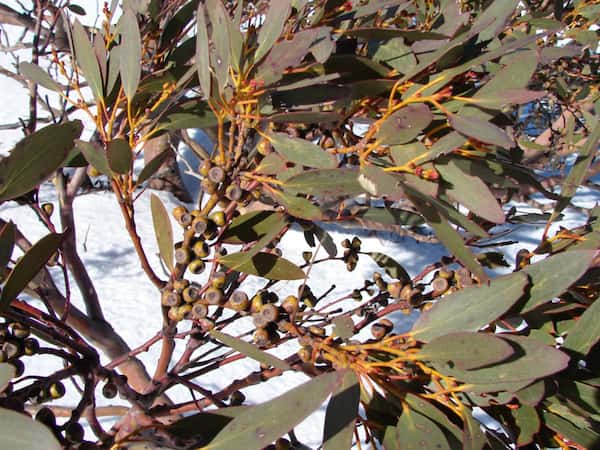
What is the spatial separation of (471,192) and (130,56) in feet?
1.06

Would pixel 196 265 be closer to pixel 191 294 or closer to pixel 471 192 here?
pixel 191 294

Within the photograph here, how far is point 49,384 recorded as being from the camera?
49 centimetres

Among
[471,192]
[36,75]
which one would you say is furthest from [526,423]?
[36,75]

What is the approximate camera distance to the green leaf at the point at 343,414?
0.37m

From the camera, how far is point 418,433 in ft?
1.27

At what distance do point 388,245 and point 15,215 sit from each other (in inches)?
73.7

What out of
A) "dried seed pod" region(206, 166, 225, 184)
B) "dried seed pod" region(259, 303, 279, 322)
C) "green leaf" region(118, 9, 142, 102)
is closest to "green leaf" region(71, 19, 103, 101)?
"green leaf" region(118, 9, 142, 102)

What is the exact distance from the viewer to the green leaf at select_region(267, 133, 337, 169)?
0.44 m

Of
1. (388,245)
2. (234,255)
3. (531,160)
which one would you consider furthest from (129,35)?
(388,245)

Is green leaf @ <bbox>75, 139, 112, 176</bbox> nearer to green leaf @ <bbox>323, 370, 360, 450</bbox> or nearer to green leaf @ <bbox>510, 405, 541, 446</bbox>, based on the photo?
green leaf @ <bbox>323, 370, 360, 450</bbox>

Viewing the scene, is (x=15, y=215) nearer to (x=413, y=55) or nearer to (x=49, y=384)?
(x=49, y=384)

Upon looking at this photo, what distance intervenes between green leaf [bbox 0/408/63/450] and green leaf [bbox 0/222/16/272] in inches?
5.2

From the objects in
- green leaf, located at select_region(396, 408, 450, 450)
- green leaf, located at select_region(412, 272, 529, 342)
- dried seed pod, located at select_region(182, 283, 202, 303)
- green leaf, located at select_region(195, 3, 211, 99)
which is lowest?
green leaf, located at select_region(396, 408, 450, 450)

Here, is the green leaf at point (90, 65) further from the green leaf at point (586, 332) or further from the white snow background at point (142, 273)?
the white snow background at point (142, 273)
